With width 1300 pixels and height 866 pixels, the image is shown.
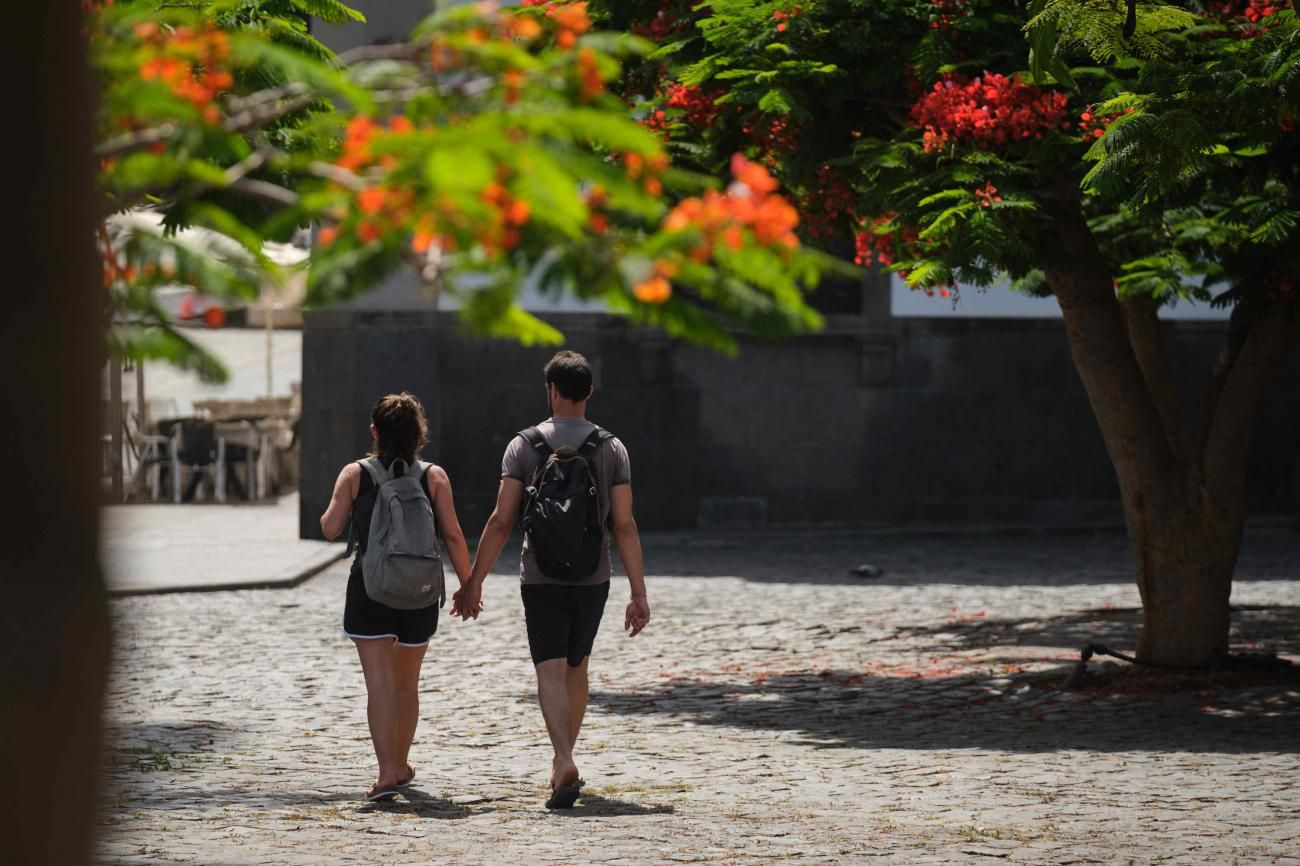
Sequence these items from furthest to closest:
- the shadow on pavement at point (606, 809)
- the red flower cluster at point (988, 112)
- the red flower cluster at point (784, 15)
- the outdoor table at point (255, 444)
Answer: the outdoor table at point (255, 444) → the red flower cluster at point (784, 15) → the red flower cluster at point (988, 112) → the shadow on pavement at point (606, 809)

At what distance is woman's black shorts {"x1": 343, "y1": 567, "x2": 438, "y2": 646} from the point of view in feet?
25.9

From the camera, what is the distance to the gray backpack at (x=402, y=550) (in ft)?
25.5

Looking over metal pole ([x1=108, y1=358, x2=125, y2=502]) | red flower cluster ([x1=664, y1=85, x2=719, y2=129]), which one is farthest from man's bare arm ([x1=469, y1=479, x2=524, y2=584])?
metal pole ([x1=108, y1=358, x2=125, y2=502])

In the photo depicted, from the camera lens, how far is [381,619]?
7.90m

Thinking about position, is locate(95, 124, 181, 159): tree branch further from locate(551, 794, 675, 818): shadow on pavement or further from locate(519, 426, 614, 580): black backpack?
locate(551, 794, 675, 818): shadow on pavement

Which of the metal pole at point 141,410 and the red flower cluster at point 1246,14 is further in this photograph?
the metal pole at point 141,410

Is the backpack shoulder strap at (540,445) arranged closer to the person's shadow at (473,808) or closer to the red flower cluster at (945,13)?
the person's shadow at (473,808)

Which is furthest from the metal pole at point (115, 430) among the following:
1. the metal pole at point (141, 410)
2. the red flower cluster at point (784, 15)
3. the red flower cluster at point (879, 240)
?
the red flower cluster at point (784, 15)

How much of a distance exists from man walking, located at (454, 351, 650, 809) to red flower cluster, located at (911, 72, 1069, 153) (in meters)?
2.70

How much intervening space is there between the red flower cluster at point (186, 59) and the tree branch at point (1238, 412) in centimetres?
862

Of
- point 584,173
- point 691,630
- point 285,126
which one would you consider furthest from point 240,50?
point 691,630

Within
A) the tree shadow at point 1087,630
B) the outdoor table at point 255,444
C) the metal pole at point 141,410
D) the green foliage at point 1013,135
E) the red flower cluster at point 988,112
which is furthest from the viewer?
the outdoor table at point 255,444

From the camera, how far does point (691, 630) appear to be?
47.3 feet

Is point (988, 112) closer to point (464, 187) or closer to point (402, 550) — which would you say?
point (402, 550)
